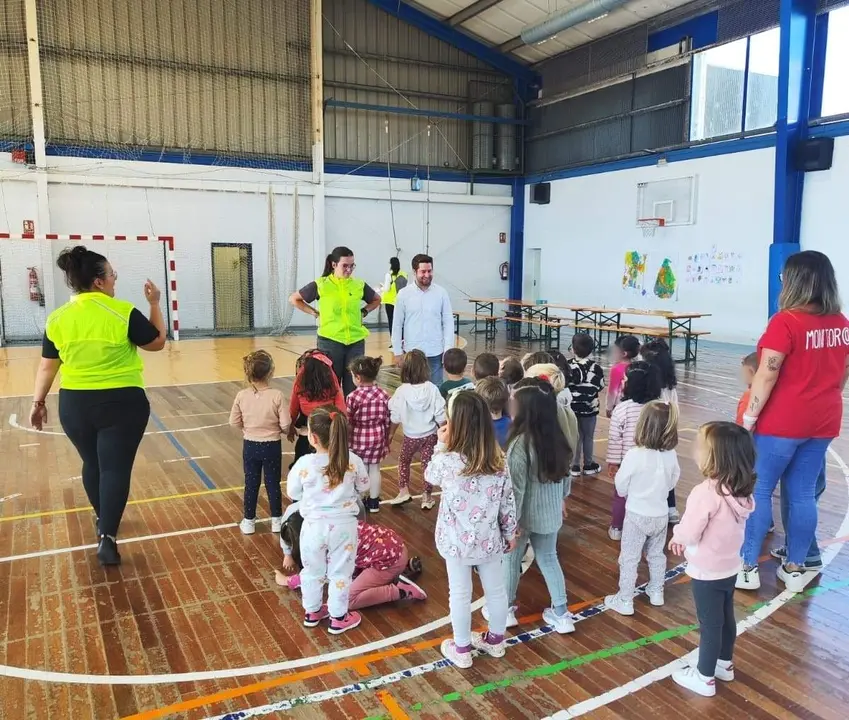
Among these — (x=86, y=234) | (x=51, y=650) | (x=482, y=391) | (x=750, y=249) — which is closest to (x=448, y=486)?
(x=482, y=391)

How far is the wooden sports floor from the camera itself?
8.21 feet

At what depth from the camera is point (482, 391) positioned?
334 centimetres

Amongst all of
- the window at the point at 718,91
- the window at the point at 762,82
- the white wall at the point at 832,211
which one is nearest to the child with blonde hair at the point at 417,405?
the white wall at the point at 832,211

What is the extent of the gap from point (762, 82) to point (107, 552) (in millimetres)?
13332

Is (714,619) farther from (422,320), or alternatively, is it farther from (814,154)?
(814,154)

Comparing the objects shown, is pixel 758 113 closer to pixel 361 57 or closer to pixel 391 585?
pixel 361 57

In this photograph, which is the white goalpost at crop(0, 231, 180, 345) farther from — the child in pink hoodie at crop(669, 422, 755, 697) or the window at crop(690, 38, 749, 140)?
the child in pink hoodie at crop(669, 422, 755, 697)

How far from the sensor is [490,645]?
9.12 ft

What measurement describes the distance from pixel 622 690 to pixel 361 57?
52.8ft

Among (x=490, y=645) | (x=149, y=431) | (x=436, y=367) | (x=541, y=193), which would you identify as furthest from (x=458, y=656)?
(x=541, y=193)

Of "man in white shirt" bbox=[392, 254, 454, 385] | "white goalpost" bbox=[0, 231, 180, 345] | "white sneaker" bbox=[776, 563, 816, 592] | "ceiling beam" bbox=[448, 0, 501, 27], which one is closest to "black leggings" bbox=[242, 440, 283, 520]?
"man in white shirt" bbox=[392, 254, 454, 385]

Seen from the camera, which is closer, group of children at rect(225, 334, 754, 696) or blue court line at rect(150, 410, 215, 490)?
group of children at rect(225, 334, 754, 696)

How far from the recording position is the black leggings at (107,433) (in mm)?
3430

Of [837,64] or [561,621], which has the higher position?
[837,64]
